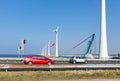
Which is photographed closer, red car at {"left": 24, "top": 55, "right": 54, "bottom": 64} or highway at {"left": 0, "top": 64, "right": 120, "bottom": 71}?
highway at {"left": 0, "top": 64, "right": 120, "bottom": 71}

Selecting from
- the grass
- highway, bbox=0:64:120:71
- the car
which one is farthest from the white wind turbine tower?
the grass

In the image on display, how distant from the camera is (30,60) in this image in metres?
38.6

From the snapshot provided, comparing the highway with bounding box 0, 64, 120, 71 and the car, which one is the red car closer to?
the highway with bounding box 0, 64, 120, 71

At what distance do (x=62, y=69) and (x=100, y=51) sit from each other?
108ft

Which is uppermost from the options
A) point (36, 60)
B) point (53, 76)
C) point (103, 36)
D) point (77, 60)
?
point (103, 36)

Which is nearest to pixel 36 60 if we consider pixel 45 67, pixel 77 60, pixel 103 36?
pixel 45 67

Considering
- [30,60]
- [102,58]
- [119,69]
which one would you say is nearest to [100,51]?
[102,58]

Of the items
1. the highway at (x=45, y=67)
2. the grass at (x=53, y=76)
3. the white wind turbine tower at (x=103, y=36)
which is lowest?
the grass at (x=53, y=76)

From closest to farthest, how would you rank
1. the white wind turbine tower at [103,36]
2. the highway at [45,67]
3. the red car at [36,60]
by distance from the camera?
the highway at [45,67] < the red car at [36,60] < the white wind turbine tower at [103,36]

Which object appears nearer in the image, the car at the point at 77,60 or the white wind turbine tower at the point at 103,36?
the car at the point at 77,60

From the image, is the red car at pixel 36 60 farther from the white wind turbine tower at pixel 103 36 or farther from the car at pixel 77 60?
the white wind turbine tower at pixel 103 36

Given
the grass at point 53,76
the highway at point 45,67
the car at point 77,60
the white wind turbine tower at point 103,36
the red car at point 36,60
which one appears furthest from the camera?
the white wind turbine tower at point 103,36

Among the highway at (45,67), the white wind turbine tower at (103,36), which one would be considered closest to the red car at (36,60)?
the highway at (45,67)

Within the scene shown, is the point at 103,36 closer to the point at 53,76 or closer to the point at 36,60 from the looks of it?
the point at 36,60
